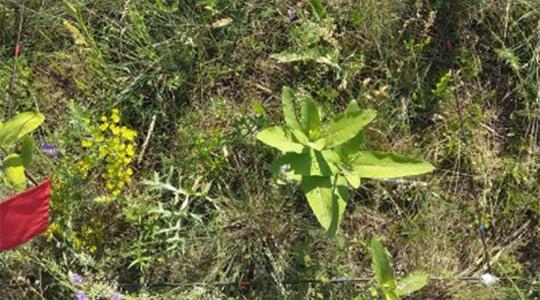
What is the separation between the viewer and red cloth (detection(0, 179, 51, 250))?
2.02 meters

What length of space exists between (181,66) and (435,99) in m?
0.87

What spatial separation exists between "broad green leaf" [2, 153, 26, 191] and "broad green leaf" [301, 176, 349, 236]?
820 mm

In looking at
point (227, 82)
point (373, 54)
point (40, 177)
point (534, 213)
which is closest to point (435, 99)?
point (373, 54)

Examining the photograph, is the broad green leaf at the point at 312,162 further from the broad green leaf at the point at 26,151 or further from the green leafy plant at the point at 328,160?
the broad green leaf at the point at 26,151

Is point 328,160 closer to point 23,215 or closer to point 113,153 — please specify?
point 113,153

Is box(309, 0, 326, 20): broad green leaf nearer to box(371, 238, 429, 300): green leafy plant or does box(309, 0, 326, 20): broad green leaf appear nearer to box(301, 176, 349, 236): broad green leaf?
box(301, 176, 349, 236): broad green leaf

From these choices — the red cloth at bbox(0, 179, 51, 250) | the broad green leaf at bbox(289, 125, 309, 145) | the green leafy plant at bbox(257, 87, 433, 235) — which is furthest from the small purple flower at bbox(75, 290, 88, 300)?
the broad green leaf at bbox(289, 125, 309, 145)

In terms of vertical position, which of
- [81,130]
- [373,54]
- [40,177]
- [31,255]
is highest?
[373,54]

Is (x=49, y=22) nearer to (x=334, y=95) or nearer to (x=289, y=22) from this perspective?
(x=289, y=22)

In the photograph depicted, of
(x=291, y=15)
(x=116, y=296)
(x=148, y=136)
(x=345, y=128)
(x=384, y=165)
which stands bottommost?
(x=116, y=296)

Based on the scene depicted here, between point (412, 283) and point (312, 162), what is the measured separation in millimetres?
496

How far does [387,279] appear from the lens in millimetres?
2246

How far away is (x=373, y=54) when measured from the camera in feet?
8.44

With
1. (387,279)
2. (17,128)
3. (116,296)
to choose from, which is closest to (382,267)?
(387,279)
